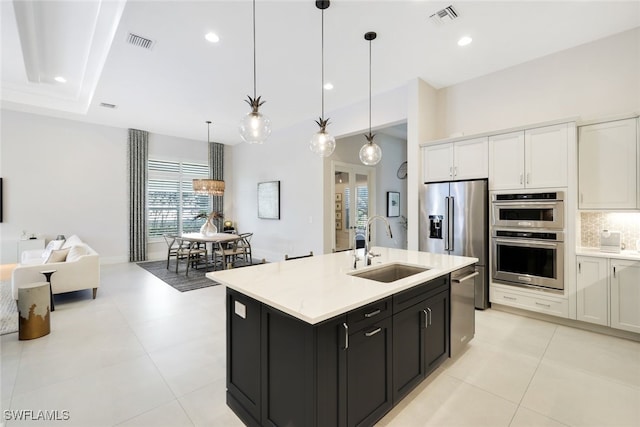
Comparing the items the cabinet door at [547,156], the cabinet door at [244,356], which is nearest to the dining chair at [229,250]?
the cabinet door at [244,356]

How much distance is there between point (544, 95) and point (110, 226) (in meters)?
8.92

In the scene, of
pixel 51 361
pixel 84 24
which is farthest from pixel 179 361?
pixel 84 24

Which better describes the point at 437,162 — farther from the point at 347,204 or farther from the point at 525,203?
the point at 347,204

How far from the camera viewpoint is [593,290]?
3033 mm

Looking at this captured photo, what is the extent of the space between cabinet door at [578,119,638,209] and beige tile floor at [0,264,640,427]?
1.48 metres

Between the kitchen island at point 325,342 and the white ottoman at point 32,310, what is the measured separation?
241cm

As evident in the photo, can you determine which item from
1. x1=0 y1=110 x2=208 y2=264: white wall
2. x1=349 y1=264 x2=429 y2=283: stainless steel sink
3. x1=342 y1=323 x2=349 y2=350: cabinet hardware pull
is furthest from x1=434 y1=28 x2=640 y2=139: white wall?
x1=0 y1=110 x2=208 y2=264: white wall

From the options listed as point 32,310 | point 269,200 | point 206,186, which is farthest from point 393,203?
point 32,310

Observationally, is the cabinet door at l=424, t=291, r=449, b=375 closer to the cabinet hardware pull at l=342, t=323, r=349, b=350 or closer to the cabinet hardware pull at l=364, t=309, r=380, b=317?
the cabinet hardware pull at l=364, t=309, r=380, b=317

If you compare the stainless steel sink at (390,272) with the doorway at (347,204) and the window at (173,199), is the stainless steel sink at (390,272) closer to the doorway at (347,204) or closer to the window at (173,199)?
the doorway at (347,204)

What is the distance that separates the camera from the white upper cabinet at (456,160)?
375 centimetres

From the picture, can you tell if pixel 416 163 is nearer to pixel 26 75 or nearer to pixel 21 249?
pixel 26 75

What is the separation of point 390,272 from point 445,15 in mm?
2679

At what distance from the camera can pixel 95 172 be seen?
22.0 feet
